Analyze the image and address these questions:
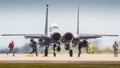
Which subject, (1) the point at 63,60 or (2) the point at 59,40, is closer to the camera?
(1) the point at 63,60

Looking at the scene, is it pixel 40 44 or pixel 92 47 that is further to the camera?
pixel 92 47

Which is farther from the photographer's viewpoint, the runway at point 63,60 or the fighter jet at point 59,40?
the fighter jet at point 59,40

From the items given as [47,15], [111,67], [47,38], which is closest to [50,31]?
[47,38]

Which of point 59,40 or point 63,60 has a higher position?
point 59,40

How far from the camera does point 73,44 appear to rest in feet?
205

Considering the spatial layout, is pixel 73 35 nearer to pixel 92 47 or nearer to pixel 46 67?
pixel 92 47

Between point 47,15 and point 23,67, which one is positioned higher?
point 47,15

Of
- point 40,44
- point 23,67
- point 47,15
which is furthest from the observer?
point 47,15

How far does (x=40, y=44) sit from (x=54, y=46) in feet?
10.2

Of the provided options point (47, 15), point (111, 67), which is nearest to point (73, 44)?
point (47, 15)

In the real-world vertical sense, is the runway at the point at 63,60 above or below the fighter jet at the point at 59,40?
below

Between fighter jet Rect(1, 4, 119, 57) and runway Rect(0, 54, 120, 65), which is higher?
fighter jet Rect(1, 4, 119, 57)

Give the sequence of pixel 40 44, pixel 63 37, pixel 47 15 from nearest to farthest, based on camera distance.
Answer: pixel 63 37, pixel 40 44, pixel 47 15

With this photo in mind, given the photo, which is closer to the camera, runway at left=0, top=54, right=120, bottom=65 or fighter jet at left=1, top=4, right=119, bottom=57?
runway at left=0, top=54, right=120, bottom=65
